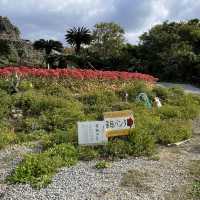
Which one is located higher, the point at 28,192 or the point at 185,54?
the point at 185,54

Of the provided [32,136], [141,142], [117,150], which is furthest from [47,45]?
[117,150]

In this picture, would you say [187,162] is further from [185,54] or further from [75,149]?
[185,54]

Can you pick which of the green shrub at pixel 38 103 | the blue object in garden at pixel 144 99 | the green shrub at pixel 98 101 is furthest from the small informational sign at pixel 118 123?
the blue object in garden at pixel 144 99

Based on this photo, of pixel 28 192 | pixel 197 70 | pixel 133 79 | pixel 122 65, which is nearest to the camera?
pixel 28 192

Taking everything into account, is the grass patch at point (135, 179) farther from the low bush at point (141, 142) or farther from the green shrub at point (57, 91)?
the green shrub at point (57, 91)

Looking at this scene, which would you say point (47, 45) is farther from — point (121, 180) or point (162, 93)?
point (121, 180)

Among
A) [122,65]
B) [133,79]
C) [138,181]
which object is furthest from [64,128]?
[122,65]

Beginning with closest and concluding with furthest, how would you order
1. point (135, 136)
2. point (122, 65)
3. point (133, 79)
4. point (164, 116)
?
1. point (135, 136)
2. point (164, 116)
3. point (133, 79)
4. point (122, 65)

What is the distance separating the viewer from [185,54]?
2494cm

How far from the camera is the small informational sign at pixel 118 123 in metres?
7.64

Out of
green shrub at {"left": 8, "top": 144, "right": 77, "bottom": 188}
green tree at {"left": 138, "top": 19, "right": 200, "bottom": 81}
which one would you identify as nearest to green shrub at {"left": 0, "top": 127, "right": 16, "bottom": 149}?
green shrub at {"left": 8, "top": 144, "right": 77, "bottom": 188}

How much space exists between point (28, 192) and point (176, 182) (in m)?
1.93

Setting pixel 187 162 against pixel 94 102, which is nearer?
pixel 187 162

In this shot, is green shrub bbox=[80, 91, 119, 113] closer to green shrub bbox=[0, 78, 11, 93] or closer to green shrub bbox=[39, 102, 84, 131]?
green shrub bbox=[39, 102, 84, 131]
